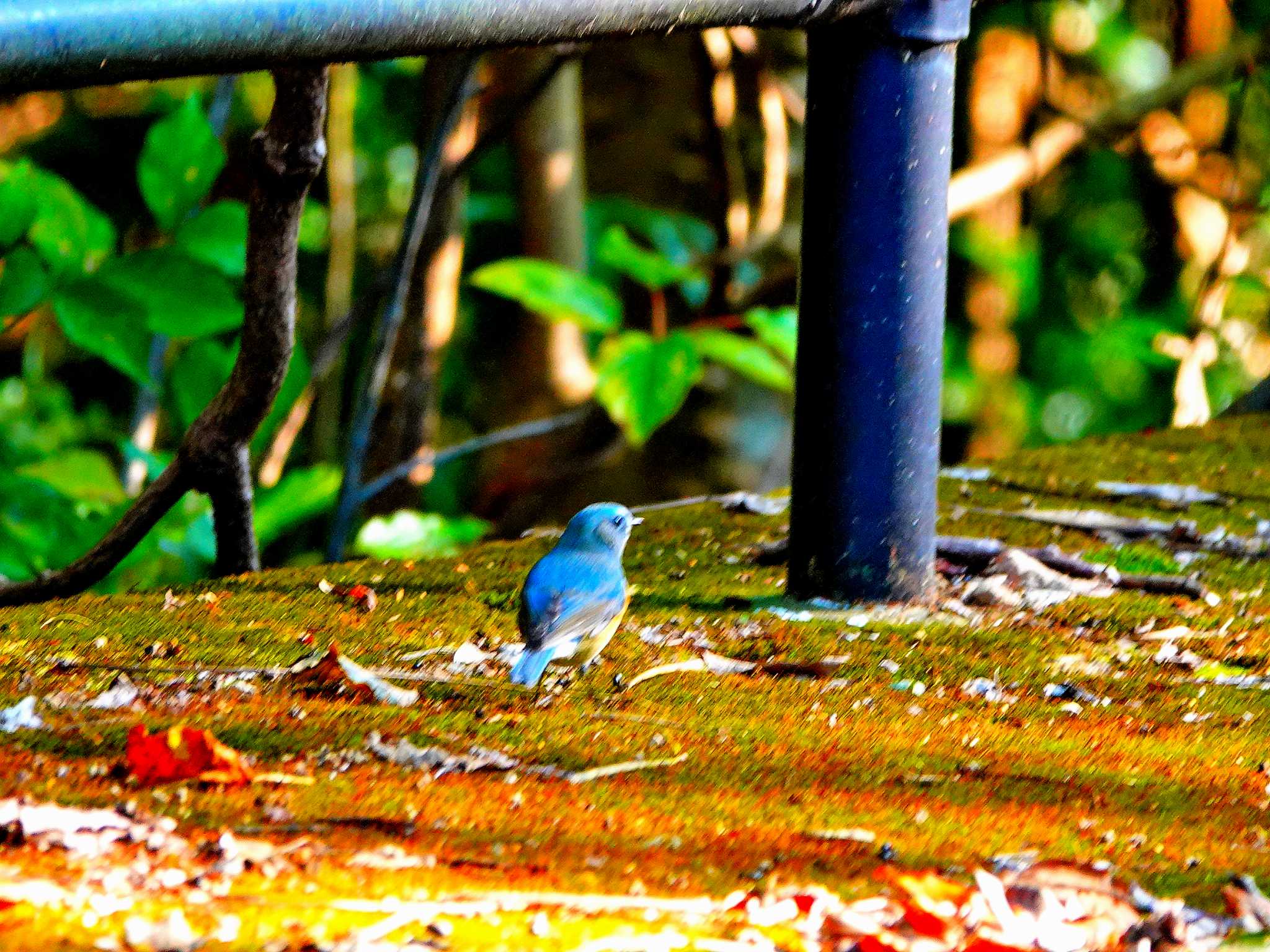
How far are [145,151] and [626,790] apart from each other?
1.75 metres

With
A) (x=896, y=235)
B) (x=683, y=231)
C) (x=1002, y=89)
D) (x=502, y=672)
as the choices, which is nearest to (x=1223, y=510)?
(x=896, y=235)

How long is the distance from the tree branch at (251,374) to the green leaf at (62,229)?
463 mm

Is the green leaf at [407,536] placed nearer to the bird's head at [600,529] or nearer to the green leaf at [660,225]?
the bird's head at [600,529]

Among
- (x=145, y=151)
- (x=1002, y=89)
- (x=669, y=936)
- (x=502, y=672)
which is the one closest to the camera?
(x=669, y=936)

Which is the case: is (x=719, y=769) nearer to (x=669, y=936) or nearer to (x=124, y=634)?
(x=669, y=936)

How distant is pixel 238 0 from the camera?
1452mm

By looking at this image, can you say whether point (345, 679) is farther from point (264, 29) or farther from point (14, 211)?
point (14, 211)

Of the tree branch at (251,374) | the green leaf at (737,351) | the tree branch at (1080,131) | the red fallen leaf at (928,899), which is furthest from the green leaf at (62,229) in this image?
the tree branch at (1080,131)

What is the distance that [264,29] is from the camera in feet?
4.84

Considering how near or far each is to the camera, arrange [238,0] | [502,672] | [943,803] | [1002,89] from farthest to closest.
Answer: [1002,89]
[502,672]
[943,803]
[238,0]

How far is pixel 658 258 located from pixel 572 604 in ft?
6.42

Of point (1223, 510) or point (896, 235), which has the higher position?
point (896, 235)

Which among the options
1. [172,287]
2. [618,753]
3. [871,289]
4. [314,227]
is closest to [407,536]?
[172,287]

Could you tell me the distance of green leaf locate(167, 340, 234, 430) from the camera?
3293 millimetres
